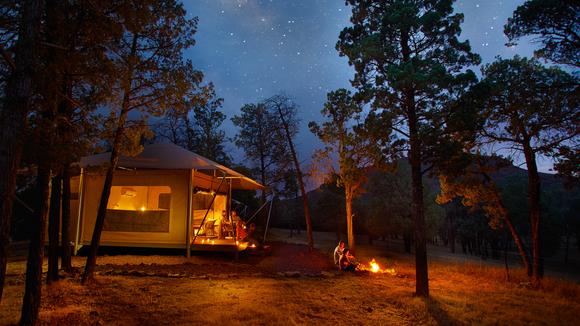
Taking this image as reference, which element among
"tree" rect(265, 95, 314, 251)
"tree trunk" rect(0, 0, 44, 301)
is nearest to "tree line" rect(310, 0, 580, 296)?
"tree trunk" rect(0, 0, 44, 301)

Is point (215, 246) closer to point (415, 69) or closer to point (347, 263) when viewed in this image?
point (347, 263)

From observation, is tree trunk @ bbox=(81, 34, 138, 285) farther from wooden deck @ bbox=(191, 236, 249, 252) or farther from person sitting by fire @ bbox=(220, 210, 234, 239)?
person sitting by fire @ bbox=(220, 210, 234, 239)

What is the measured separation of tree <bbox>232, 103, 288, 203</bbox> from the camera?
78.3 ft

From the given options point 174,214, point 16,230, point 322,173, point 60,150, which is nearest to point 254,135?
point 322,173

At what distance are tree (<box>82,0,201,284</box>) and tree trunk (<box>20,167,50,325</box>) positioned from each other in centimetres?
214

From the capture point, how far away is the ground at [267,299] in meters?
5.21

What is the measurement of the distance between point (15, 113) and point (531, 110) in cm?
1193

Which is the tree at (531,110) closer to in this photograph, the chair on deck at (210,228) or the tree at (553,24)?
the tree at (553,24)

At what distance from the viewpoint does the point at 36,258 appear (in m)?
4.59

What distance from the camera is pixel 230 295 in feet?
21.6

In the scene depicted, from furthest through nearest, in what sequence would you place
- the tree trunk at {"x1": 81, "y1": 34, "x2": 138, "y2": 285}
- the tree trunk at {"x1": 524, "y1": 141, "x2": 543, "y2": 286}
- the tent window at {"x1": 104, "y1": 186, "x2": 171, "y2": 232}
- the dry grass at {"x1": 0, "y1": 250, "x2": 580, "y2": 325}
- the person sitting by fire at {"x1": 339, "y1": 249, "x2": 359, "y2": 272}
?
1. the tent window at {"x1": 104, "y1": 186, "x2": 171, "y2": 232}
2. the person sitting by fire at {"x1": 339, "y1": 249, "x2": 359, "y2": 272}
3. the tree trunk at {"x1": 524, "y1": 141, "x2": 543, "y2": 286}
4. the tree trunk at {"x1": 81, "y1": 34, "x2": 138, "y2": 285}
5. the dry grass at {"x1": 0, "y1": 250, "x2": 580, "y2": 325}

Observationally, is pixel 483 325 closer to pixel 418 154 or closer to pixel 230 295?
pixel 418 154

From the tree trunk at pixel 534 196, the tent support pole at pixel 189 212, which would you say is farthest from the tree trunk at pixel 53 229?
the tree trunk at pixel 534 196

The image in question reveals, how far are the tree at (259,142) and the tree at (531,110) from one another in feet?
48.3
